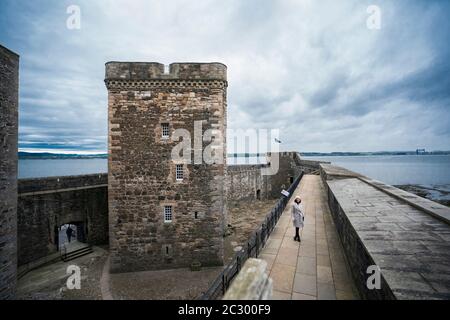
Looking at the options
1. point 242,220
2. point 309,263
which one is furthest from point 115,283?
point 242,220

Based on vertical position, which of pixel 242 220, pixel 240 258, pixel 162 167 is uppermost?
pixel 162 167

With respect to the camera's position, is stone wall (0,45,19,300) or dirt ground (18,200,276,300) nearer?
stone wall (0,45,19,300)

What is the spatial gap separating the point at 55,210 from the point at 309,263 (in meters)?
16.6

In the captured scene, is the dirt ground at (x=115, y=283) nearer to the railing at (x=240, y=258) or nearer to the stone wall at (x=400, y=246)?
the railing at (x=240, y=258)

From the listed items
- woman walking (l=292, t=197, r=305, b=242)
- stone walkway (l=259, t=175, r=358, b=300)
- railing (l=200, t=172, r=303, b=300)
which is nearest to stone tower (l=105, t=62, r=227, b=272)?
stone walkway (l=259, t=175, r=358, b=300)

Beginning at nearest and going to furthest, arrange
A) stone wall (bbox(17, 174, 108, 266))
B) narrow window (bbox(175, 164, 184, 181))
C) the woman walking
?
the woman walking
narrow window (bbox(175, 164, 184, 181))
stone wall (bbox(17, 174, 108, 266))

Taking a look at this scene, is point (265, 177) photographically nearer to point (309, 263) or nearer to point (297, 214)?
point (297, 214)

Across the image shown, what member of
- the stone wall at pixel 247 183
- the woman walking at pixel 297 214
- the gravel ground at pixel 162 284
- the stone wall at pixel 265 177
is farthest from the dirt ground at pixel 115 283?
the stone wall at pixel 265 177

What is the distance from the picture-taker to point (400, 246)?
4520 millimetres

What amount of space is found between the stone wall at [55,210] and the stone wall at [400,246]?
17.0m

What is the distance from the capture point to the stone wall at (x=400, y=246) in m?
3.28

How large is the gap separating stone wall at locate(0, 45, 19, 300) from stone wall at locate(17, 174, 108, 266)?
4565 millimetres

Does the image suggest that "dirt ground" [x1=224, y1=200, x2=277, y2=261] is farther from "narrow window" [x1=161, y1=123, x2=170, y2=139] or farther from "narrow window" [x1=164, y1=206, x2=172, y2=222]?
"narrow window" [x1=161, y1=123, x2=170, y2=139]

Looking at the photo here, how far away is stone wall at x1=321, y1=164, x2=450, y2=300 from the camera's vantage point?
328cm
